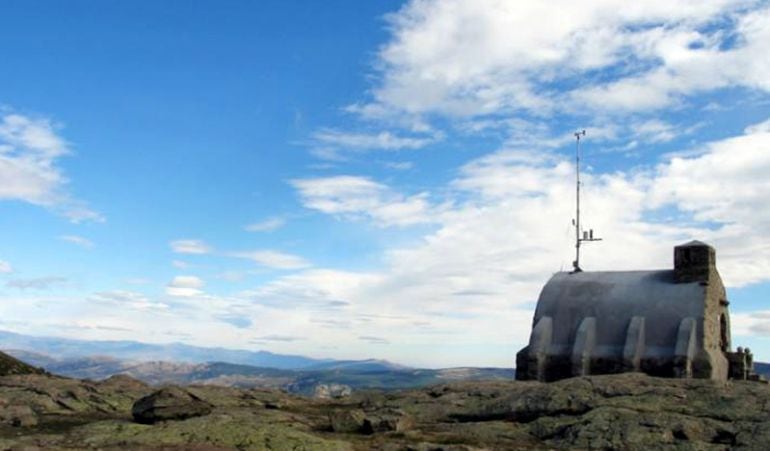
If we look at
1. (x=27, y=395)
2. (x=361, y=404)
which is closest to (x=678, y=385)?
(x=361, y=404)

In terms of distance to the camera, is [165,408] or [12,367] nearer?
[165,408]

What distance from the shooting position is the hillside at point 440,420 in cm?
1927

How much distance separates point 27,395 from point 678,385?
981 inches

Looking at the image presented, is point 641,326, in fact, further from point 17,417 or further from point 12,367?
point 12,367

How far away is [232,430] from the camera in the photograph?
19859mm

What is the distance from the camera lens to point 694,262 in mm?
41562

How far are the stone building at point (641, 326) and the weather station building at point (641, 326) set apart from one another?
5 centimetres

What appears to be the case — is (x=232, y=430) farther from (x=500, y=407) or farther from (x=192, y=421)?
(x=500, y=407)

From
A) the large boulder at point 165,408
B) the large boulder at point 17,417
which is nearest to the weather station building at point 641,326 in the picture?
the large boulder at point 165,408

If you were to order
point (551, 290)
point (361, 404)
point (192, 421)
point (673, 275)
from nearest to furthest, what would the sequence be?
point (192, 421) < point (361, 404) < point (673, 275) < point (551, 290)

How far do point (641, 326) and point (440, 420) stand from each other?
19714 mm

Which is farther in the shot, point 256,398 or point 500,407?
point 256,398

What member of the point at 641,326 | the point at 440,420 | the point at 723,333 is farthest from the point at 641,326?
the point at 440,420

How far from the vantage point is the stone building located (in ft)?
127
